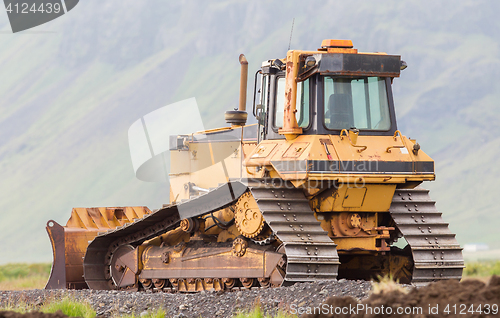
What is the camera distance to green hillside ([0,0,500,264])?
61.2m

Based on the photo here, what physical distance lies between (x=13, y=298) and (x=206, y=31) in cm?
6936

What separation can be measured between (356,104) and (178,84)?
2419 inches

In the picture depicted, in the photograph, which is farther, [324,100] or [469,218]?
[469,218]

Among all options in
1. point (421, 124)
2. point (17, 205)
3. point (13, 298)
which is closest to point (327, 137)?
point (13, 298)

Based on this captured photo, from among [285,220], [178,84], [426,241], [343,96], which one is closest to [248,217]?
[285,220]

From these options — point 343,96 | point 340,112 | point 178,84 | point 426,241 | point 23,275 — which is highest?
point 178,84

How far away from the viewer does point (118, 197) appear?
2356 inches

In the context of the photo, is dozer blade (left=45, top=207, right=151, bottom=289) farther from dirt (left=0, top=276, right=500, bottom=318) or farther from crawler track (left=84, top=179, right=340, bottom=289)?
dirt (left=0, top=276, right=500, bottom=318)

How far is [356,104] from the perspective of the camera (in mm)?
11008

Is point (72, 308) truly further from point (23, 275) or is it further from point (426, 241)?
point (23, 275)

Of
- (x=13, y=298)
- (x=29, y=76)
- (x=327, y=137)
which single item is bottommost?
(x=13, y=298)

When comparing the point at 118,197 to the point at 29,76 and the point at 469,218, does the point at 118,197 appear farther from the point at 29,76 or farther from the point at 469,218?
the point at 469,218

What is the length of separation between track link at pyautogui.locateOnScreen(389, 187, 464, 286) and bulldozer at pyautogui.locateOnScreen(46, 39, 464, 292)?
19 millimetres

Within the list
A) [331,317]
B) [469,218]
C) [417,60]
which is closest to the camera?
[331,317]
